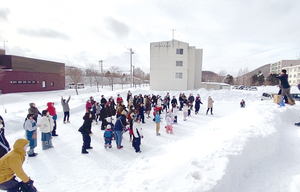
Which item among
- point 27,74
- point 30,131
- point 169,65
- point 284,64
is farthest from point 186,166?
point 284,64

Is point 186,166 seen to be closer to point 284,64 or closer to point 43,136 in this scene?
point 43,136

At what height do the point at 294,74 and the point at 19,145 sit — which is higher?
the point at 294,74

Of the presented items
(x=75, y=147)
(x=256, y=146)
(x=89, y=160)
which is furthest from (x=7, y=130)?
(x=256, y=146)

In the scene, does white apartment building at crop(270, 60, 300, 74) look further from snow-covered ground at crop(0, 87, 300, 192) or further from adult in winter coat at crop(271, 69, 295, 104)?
snow-covered ground at crop(0, 87, 300, 192)

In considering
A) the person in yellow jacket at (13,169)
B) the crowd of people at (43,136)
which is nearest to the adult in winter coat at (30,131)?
the crowd of people at (43,136)

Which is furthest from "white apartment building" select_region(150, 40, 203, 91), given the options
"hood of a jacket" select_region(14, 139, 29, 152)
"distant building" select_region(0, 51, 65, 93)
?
"hood of a jacket" select_region(14, 139, 29, 152)

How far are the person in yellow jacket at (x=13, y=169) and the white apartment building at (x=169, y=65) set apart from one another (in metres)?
27.0

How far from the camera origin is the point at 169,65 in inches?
1133

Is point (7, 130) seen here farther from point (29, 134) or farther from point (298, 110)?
point (298, 110)

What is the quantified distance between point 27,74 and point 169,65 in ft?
86.3

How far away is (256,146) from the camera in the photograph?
450 centimetres

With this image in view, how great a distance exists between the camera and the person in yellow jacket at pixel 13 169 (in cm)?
273

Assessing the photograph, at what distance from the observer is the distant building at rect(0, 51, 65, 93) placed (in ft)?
78.9

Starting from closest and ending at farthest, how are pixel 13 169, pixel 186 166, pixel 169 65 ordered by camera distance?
pixel 13 169
pixel 186 166
pixel 169 65
